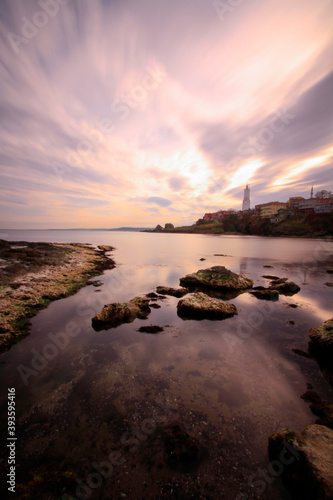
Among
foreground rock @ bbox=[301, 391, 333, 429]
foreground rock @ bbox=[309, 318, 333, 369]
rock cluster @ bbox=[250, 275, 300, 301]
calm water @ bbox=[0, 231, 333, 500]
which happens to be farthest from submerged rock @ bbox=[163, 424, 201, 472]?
rock cluster @ bbox=[250, 275, 300, 301]

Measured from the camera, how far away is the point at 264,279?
2423 cm

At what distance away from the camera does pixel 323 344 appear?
8.82 meters

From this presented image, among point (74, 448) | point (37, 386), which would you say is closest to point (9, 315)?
point (37, 386)

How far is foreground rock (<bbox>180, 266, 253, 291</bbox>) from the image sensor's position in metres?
18.9

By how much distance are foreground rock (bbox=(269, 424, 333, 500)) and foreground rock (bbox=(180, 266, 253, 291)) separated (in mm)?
14249

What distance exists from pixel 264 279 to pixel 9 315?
26.0 meters

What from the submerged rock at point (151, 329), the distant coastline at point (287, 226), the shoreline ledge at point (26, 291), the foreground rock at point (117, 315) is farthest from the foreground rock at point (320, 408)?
the distant coastline at point (287, 226)

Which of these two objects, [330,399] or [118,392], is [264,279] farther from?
[118,392]

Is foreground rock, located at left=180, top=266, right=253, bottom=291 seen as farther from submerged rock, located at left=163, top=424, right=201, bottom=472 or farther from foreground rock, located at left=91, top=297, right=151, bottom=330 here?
submerged rock, located at left=163, top=424, right=201, bottom=472

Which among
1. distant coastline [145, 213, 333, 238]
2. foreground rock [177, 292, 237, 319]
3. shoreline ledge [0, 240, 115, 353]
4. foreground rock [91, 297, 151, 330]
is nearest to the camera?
shoreline ledge [0, 240, 115, 353]

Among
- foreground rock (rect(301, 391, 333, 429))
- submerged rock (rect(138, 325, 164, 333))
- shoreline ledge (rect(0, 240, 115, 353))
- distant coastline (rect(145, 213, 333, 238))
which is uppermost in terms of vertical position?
distant coastline (rect(145, 213, 333, 238))

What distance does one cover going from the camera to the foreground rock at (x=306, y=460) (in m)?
3.71

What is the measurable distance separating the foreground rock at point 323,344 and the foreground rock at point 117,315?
947 cm

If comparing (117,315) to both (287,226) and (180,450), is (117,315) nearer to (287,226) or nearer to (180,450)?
(180,450)
